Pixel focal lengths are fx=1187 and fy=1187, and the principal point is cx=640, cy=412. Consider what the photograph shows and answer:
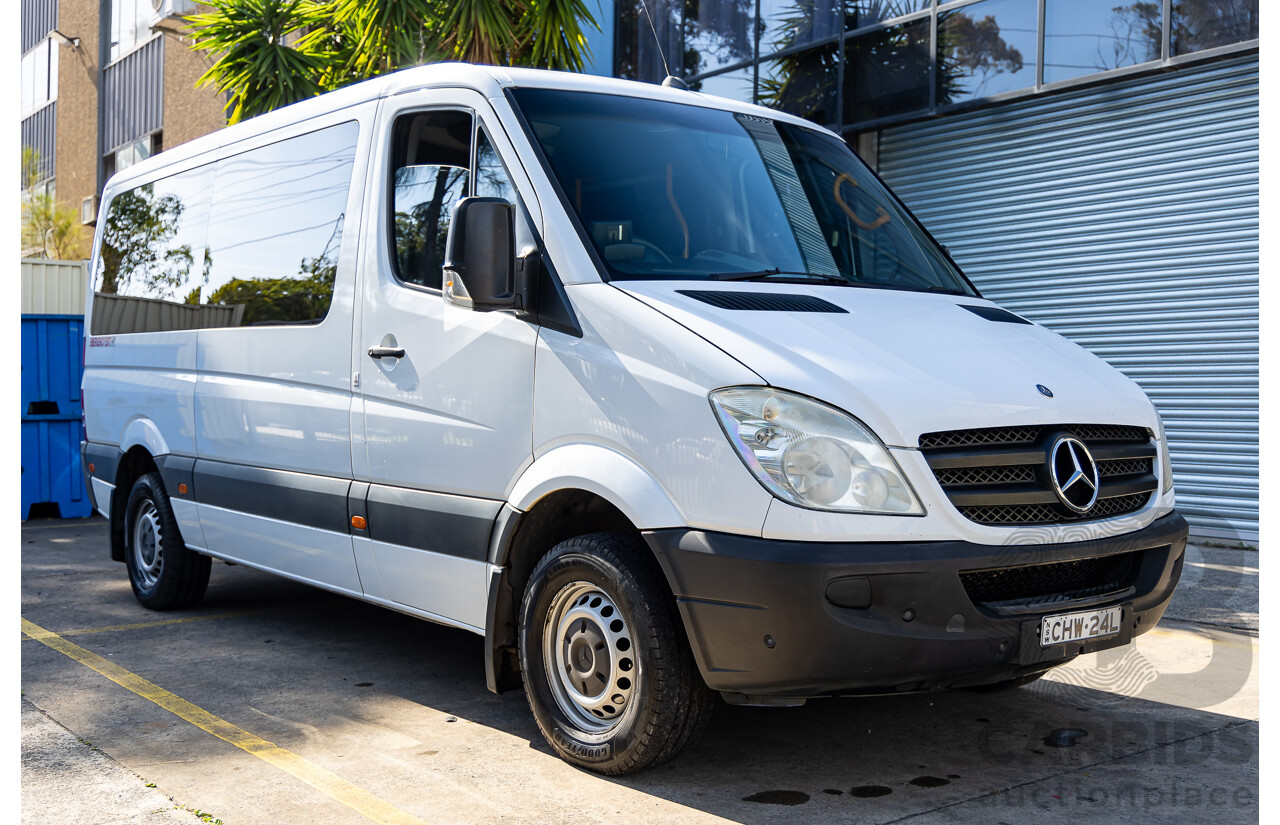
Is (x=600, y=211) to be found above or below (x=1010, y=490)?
above

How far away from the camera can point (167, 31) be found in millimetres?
21953

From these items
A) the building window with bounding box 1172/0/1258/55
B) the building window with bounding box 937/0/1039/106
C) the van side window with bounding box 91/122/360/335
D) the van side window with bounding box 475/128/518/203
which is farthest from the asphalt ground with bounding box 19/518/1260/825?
the building window with bounding box 937/0/1039/106

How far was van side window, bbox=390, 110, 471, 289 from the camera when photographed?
454cm

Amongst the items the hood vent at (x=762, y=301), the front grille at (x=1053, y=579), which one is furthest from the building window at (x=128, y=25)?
the front grille at (x=1053, y=579)

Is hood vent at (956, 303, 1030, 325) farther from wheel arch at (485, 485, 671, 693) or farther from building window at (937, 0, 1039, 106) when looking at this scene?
building window at (937, 0, 1039, 106)

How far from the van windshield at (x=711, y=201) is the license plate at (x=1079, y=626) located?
1450 mm

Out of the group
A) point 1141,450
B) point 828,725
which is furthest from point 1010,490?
point 828,725

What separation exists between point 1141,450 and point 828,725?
1.56 metres

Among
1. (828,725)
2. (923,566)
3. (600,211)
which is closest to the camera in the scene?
(923,566)

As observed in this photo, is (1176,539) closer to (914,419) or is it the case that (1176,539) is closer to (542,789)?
(914,419)

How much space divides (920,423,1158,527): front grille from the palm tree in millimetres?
7733

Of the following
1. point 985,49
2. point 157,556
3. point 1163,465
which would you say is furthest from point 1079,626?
point 985,49

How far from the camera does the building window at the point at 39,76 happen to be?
3014 centimetres

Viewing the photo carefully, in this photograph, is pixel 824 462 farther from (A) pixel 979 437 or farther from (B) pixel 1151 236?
(B) pixel 1151 236
